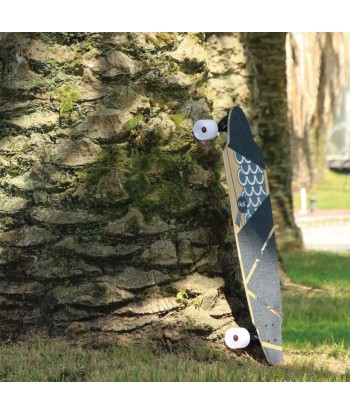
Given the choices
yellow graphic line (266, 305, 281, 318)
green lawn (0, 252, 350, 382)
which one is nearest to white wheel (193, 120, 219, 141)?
yellow graphic line (266, 305, 281, 318)

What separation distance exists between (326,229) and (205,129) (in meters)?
15.8

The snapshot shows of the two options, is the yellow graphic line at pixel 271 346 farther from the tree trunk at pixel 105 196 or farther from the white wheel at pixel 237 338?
the tree trunk at pixel 105 196

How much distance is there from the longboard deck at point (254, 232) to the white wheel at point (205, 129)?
99mm

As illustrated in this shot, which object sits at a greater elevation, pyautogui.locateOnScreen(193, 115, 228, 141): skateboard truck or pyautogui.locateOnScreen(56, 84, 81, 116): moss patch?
pyautogui.locateOnScreen(56, 84, 81, 116): moss patch

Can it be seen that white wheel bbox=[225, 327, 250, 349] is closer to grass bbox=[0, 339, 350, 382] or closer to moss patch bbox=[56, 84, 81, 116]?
grass bbox=[0, 339, 350, 382]

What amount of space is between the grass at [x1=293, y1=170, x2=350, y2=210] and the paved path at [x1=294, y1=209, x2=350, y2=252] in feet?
6.59

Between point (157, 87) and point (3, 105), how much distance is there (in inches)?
37.7

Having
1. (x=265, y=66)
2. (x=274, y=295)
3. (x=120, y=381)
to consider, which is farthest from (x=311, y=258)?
(x=120, y=381)

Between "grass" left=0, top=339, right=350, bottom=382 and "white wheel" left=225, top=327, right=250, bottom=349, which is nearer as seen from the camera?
"grass" left=0, top=339, right=350, bottom=382

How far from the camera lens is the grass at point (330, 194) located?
2870 cm

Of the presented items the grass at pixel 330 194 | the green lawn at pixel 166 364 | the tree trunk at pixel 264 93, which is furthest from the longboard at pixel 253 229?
the grass at pixel 330 194

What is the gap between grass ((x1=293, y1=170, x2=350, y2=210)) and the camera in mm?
28703

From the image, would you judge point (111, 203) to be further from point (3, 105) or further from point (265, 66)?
point (265, 66)

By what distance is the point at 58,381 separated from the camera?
455 centimetres
